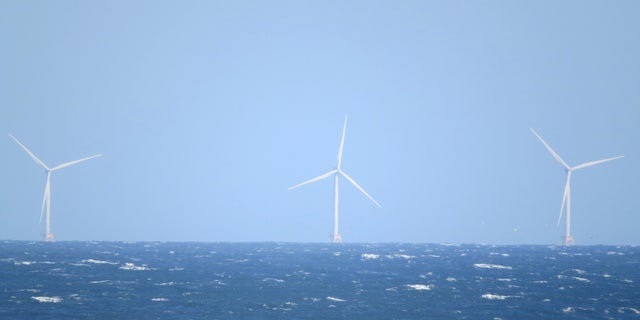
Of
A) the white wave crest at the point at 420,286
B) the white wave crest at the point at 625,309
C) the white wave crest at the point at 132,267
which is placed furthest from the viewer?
the white wave crest at the point at 132,267

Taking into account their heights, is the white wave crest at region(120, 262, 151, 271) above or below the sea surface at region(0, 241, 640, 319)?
above

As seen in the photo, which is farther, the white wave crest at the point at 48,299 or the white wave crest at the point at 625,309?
the white wave crest at the point at 48,299

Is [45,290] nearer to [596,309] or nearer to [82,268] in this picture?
[82,268]

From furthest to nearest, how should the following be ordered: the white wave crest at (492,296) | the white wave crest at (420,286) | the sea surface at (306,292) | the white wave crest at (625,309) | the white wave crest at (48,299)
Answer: the white wave crest at (420,286) < the white wave crest at (492,296) < the white wave crest at (48,299) < the white wave crest at (625,309) < the sea surface at (306,292)

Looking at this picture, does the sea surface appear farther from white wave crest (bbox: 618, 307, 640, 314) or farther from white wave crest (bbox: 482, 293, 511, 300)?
white wave crest (bbox: 482, 293, 511, 300)

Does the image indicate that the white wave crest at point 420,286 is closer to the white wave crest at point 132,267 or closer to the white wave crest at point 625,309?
the white wave crest at point 625,309

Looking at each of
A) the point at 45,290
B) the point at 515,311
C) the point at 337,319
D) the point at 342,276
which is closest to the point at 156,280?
the point at 45,290

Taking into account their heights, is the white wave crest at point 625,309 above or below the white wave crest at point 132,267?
below

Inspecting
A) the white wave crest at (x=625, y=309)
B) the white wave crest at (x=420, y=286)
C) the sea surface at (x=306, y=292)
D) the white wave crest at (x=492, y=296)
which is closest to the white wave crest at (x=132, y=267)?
the sea surface at (x=306, y=292)

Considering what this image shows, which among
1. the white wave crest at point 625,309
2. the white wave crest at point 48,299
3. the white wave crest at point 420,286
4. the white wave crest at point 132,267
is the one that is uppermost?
the white wave crest at point 132,267

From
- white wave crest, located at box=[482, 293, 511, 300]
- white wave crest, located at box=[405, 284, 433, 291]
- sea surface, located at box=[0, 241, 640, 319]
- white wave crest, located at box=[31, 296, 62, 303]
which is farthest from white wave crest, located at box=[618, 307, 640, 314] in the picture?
white wave crest, located at box=[31, 296, 62, 303]

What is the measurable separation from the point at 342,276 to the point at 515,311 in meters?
44.7

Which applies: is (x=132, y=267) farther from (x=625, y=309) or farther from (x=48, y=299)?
(x=625, y=309)

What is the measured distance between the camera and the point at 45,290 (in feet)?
315
